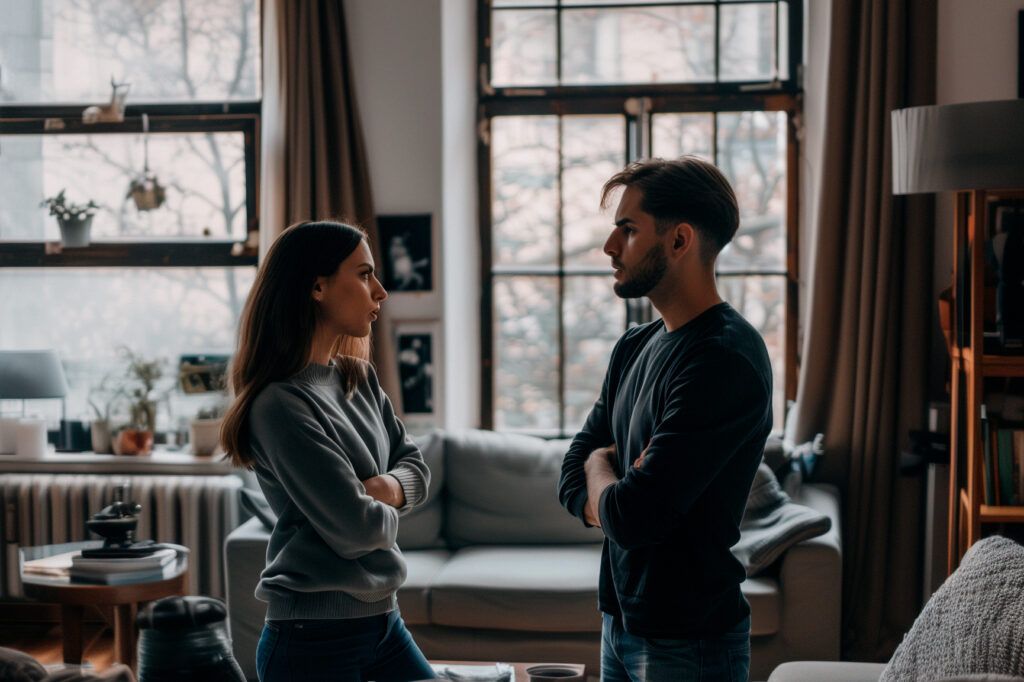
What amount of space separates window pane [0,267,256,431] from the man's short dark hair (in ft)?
10.4

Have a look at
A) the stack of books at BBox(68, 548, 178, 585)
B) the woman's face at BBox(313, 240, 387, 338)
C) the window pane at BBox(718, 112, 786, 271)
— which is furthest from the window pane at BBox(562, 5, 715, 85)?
the woman's face at BBox(313, 240, 387, 338)

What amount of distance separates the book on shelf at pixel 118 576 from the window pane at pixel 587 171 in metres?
2.24

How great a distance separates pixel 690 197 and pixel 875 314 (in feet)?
8.19

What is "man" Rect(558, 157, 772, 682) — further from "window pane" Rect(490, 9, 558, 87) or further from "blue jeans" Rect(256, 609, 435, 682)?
"window pane" Rect(490, 9, 558, 87)

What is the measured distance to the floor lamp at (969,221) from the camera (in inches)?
103

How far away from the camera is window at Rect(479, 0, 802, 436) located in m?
4.30

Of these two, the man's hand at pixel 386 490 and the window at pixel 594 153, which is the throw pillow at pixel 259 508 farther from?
the man's hand at pixel 386 490

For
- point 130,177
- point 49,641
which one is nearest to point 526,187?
point 130,177

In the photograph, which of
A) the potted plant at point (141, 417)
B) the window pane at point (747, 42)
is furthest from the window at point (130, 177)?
the window pane at point (747, 42)

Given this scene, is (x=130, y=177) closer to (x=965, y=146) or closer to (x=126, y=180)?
(x=126, y=180)

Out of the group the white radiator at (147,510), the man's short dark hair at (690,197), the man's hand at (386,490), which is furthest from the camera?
the white radiator at (147,510)

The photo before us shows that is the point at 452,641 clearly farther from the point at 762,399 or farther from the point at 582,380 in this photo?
the point at 762,399

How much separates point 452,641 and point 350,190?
1.84 metres

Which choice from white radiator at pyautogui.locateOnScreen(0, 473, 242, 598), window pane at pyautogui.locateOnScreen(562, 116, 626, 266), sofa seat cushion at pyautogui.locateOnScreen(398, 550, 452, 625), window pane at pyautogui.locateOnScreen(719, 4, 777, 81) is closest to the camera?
sofa seat cushion at pyautogui.locateOnScreen(398, 550, 452, 625)
